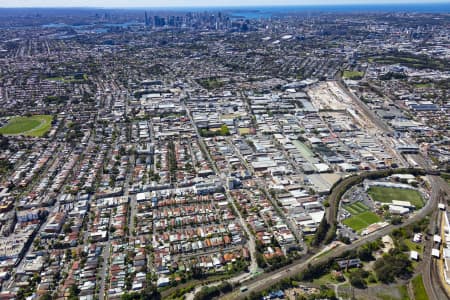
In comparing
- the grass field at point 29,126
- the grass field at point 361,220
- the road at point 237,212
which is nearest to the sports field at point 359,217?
the grass field at point 361,220

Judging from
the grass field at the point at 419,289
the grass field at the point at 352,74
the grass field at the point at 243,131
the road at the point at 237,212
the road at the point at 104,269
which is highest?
the grass field at the point at 352,74

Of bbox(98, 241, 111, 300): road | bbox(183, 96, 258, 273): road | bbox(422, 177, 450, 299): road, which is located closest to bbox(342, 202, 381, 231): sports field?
bbox(422, 177, 450, 299): road

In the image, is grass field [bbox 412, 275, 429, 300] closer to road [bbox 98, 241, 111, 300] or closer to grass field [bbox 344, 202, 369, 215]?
grass field [bbox 344, 202, 369, 215]

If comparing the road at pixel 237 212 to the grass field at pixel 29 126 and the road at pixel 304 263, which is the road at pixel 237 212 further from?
the grass field at pixel 29 126

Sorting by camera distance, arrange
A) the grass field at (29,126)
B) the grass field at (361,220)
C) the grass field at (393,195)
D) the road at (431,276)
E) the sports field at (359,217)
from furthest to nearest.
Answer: the grass field at (29,126) → the grass field at (393,195) → the sports field at (359,217) → the grass field at (361,220) → the road at (431,276)

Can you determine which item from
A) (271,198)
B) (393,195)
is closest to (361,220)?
(393,195)

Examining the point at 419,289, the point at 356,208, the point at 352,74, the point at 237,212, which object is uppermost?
the point at 352,74

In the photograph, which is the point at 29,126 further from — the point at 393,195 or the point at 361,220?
the point at 393,195
